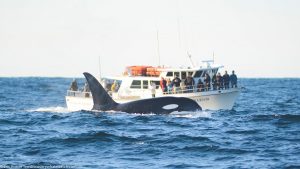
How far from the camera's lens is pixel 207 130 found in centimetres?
3077

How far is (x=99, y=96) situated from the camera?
40.3 m

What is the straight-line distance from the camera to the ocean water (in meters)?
21.5

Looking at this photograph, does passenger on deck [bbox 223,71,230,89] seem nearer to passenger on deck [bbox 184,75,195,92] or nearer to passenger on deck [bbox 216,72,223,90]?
passenger on deck [bbox 216,72,223,90]

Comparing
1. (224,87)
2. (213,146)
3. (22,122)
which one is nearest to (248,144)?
(213,146)

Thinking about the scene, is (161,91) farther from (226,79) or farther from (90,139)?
(90,139)

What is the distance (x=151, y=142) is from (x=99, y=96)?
586 inches

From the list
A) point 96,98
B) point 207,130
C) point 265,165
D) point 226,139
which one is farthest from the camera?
point 96,98

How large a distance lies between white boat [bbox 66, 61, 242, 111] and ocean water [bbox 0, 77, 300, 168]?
4798 mm

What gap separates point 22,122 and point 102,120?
4.95m

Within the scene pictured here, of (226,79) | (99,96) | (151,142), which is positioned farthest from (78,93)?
(151,142)

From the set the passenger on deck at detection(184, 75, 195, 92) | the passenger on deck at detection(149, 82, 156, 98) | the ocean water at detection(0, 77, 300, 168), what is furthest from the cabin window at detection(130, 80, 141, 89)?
the ocean water at detection(0, 77, 300, 168)

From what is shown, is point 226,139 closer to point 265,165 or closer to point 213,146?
point 213,146

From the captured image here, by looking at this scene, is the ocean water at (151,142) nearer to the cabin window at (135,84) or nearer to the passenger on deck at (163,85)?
the passenger on deck at (163,85)

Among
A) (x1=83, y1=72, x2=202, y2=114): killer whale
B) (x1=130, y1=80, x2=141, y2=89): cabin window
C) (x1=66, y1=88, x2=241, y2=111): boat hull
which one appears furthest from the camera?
(x1=130, y1=80, x2=141, y2=89): cabin window
